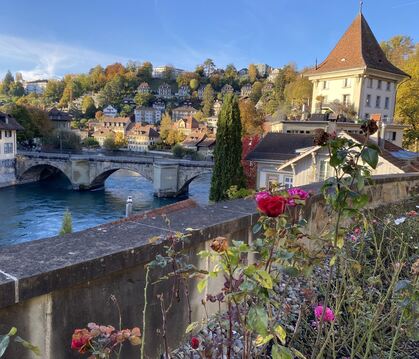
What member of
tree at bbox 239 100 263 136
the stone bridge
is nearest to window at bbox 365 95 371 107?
tree at bbox 239 100 263 136

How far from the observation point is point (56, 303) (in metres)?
1.50

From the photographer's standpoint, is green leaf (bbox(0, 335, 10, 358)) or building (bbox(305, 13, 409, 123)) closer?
green leaf (bbox(0, 335, 10, 358))

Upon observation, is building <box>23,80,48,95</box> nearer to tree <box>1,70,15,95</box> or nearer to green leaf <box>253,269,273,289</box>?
tree <box>1,70,15,95</box>

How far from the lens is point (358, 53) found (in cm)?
3241

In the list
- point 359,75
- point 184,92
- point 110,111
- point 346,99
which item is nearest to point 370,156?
point 359,75

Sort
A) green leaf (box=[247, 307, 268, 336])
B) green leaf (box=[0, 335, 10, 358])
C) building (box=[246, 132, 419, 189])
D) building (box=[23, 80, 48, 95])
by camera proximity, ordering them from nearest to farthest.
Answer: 1. green leaf (box=[0, 335, 10, 358])
2. green leaf (box=[247, 307, 268, 336])
3. building (box=[246, 132, 419, 189])
4. building (box=[23, 80, 48, 95])

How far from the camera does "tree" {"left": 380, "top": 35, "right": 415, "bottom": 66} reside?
39.6m

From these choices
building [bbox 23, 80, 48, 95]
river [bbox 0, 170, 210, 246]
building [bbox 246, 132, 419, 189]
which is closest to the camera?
building [bbox 246, 132, 419, 189]

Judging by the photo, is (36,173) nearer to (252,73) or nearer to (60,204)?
(60,204)

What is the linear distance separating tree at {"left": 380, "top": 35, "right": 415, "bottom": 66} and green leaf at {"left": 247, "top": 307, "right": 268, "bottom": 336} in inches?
1722

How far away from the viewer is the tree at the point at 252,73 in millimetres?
139087

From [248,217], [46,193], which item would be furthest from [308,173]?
[46,193]

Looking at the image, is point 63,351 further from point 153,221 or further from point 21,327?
point 153,221

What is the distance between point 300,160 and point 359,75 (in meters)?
18.4
